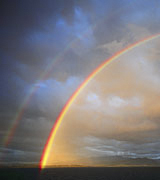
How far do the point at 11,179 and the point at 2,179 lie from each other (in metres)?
3.00

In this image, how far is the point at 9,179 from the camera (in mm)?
58438

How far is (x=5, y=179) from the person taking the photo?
190ft

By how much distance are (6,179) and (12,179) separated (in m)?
1.90

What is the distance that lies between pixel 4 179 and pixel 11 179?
2.33m

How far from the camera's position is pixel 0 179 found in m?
57.0

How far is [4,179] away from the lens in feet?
191

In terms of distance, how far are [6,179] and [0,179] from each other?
1930 millimetres

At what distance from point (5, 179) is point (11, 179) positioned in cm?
193

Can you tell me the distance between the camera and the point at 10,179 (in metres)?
58.3

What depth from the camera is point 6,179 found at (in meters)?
58.2

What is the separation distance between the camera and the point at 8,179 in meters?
58.3

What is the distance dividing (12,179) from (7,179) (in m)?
1.61

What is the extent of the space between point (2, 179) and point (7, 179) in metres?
1.62
